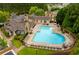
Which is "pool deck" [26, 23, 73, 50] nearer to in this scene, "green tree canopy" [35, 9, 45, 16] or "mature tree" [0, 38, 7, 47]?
"green tree canopy" [35, 9, 45, 16]

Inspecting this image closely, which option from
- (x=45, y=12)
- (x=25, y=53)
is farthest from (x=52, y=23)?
(x=25, y=53)

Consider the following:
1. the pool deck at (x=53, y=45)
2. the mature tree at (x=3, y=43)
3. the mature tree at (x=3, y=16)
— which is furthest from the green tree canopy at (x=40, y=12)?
the mature tree at (x=3, y=43)

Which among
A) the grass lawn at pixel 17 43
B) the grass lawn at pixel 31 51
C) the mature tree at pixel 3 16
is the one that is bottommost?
the grass lawn at pixel 31 51

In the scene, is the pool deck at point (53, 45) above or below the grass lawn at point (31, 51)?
above

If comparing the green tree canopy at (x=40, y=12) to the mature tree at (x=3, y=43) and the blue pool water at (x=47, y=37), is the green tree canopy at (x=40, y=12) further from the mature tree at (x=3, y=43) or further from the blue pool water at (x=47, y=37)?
the mature tree at (x=3, y=43)

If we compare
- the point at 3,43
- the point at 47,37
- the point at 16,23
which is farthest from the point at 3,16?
the point at 47,37

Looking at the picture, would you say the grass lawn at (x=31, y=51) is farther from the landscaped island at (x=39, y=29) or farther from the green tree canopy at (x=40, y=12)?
the green tree canopy at (x=40, y=12)

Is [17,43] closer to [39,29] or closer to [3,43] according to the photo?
[3,43]
